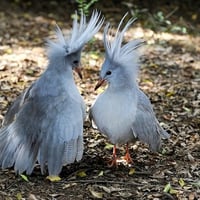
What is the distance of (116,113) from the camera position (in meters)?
4.14

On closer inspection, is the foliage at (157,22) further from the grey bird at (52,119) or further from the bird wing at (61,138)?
the bird wing at (61,138)

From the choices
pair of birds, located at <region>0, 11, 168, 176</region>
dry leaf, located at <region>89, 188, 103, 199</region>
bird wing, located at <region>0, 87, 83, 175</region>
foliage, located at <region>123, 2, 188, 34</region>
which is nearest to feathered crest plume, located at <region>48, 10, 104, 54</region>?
pair of birds, located at <region>0, 11, 168, 176</region>

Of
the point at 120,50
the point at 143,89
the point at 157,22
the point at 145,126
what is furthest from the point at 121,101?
the point at 157,22

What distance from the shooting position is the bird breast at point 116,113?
4.15 meters

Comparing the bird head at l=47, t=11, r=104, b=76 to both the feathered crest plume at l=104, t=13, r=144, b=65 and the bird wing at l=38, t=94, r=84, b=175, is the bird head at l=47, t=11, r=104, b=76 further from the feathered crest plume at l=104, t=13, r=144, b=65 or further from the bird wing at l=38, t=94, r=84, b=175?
the bird wing at l=38, t=94, r=84, b=175

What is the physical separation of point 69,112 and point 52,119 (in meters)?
0.14

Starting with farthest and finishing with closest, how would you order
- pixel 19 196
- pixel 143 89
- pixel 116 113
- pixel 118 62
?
pixel 143 89
pixel 118 62
pixel 116 113
pixel 19 196

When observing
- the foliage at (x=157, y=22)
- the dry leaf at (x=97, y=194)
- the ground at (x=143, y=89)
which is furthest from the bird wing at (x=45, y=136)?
the foliage at (x=157, y=22)

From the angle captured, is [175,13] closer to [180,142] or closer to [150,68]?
[150,68]

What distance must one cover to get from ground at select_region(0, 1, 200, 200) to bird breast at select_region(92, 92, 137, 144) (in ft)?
1.13

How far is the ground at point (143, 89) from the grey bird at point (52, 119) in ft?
0.63

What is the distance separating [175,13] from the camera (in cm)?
896

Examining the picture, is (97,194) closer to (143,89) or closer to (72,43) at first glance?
(72,43)

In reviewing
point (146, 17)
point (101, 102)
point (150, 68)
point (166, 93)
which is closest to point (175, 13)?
point (146, 17)
